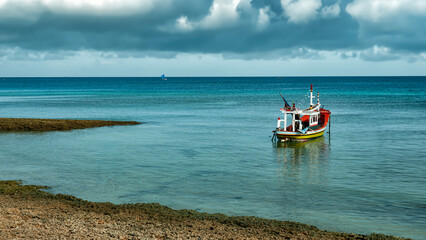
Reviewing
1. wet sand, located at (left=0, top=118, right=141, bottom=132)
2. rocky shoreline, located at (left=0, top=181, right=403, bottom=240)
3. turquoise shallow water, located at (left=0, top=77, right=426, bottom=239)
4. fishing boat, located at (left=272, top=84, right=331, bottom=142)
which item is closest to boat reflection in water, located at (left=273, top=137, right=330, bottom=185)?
turquoise shallow water, located at (left=0, top=77, right=426, bottom=239)

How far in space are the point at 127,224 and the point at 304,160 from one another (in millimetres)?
19291

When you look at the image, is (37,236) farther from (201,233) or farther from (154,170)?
(154,170)

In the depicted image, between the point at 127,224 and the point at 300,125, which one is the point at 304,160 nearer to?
the point at 300,125

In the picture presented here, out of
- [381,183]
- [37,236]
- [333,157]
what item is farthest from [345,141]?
[37,236]

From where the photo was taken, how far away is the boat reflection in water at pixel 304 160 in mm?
25797

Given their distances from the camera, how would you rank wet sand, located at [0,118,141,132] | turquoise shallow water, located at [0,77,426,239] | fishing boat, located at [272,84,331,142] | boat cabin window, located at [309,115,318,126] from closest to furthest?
turquoise shallow water, located at [0,77,426,239]
fishing boat, located at [272,84,331,142]
boat cabin window, located at [309,115,318,126]
wet sand, located at [0,118,141,132]

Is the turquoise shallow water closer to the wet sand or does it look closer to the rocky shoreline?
the rocky shoreline

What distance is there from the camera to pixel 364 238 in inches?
583

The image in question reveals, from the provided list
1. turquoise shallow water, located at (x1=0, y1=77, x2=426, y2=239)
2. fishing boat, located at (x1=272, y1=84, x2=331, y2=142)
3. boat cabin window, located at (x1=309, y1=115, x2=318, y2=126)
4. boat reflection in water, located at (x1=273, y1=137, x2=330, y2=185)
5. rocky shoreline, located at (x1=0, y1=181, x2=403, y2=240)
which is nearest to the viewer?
rocky shoreline, located at (x1=0, y1=181, x2=403, y2=240)

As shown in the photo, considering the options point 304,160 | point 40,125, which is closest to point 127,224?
point 304,160

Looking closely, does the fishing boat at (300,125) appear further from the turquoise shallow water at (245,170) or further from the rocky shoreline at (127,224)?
the rocky shoreline at (127,224)

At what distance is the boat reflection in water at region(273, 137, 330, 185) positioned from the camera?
25797 millimetres

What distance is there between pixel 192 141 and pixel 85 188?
58.0ft

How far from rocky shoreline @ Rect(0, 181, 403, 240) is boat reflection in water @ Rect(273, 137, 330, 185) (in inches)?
351
